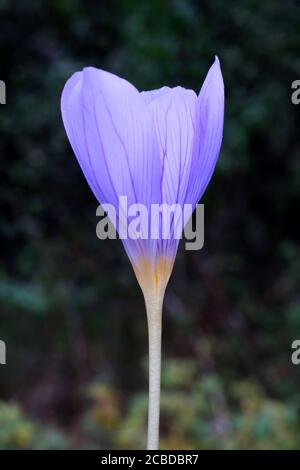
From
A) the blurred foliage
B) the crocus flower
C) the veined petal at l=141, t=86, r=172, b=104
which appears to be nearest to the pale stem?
the crocus flower

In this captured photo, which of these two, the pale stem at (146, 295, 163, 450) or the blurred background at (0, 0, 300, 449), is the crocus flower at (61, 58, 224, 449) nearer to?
the pale stem at (146, 295, 163, 450)

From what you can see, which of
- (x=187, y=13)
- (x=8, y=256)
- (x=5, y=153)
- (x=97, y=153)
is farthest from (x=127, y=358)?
(x=97, y=153)

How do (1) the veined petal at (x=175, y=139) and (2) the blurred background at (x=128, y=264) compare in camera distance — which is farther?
(2) the blurred background at (x=128, y=264)

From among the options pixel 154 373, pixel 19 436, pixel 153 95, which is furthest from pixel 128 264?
pixel 154 373

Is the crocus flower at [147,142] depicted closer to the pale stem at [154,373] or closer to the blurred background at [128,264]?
the pale stem at [154,373]

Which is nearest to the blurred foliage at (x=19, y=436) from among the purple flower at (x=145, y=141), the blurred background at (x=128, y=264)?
the blurred background at (x=128, y=264)
